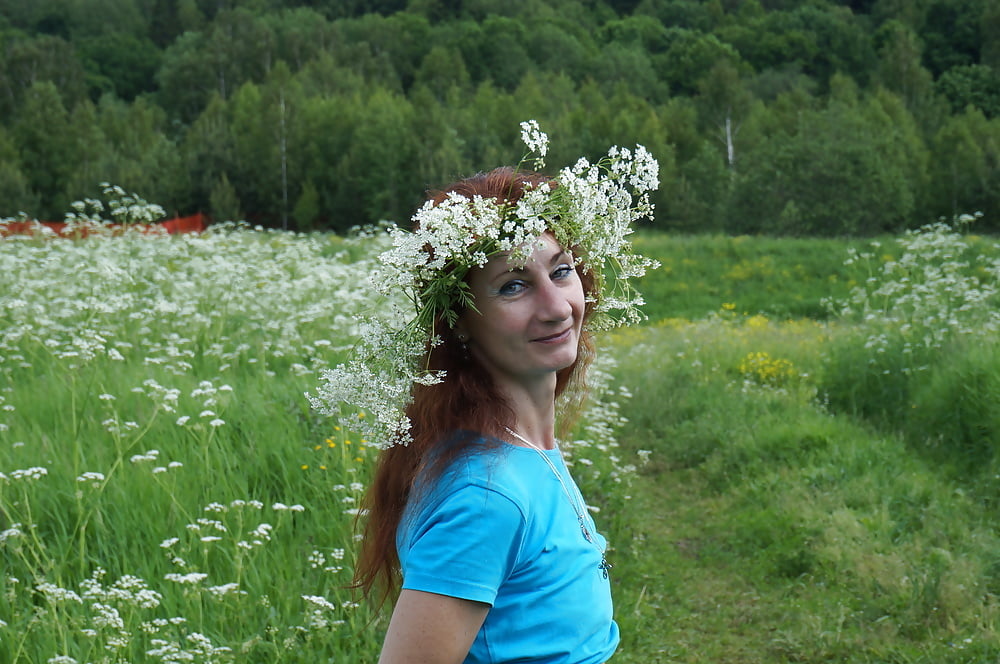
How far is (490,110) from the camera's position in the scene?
193 ft

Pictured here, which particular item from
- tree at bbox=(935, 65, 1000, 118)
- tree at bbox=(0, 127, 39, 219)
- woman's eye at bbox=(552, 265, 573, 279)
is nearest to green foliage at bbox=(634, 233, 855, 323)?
woman's eye at bbox=(552, 265, 573, 279)

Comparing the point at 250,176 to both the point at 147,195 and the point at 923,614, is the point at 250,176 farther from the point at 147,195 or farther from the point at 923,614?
the point at 923,614

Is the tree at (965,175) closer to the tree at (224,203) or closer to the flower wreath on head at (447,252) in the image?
the tree at (224,203)

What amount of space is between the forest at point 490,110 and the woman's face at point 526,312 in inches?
525

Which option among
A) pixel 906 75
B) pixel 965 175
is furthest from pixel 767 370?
pixel 906 75

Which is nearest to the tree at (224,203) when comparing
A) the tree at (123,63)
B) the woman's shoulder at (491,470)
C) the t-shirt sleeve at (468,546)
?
the tree at (123,63)

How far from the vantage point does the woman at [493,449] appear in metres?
1.88

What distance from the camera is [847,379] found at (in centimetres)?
933

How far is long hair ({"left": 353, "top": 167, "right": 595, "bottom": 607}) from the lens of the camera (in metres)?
2.13

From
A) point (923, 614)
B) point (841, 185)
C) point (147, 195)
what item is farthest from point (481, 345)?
point (147, 195)

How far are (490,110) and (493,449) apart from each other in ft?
191

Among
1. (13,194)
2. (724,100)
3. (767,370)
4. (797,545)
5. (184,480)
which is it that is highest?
(184,480)

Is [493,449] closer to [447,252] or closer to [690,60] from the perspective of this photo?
[447,252]

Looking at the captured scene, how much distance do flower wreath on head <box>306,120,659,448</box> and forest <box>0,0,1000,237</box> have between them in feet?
43.3
